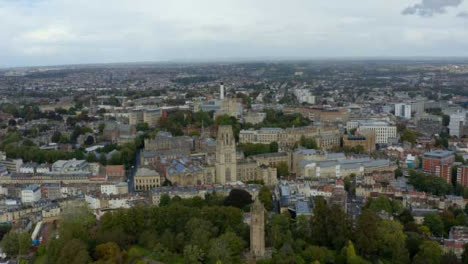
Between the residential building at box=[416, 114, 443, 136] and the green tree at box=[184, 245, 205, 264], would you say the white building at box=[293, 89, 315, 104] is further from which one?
the green tree at box=[184, 245, 205, 264]

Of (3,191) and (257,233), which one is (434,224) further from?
(3,191)

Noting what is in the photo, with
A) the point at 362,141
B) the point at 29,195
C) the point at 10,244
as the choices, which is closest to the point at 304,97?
the point at 362,141

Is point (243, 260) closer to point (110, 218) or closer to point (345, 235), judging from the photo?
point (345, 235)

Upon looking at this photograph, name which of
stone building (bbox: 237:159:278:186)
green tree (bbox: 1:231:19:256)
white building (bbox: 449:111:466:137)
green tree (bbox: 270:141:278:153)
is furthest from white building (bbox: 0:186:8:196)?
white building (bbox: 449:111:466:137)

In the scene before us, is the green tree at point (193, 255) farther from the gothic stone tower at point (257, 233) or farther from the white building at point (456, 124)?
the white building at point (456, 124)

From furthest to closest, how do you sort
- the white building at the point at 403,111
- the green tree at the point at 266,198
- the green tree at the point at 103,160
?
the white building at the point at 403,111
the green tree at the point at 103,160
the green tree at the point at 266,198

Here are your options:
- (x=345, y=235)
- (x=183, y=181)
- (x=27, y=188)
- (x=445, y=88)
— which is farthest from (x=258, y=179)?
(x=445, y=88)

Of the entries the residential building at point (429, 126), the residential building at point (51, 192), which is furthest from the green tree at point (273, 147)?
the residential building at point (51, 192)
